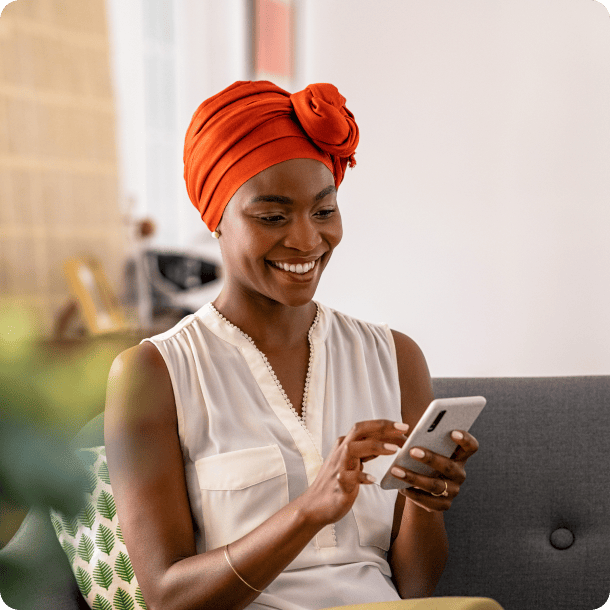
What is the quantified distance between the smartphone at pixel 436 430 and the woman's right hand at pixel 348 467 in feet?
0.09

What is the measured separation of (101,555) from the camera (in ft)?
3.76

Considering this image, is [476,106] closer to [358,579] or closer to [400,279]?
[400,279]

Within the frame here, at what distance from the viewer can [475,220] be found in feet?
8.38

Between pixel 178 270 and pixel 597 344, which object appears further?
pixel 178 270

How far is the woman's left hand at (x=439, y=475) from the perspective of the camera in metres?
0.94

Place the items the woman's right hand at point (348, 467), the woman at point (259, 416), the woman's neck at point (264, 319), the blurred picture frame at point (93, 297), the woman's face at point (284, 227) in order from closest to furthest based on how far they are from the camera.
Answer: the woman's right hand at point (348, 467), the woman at point (259, 416), the woman's face at point (284, 227), the woman's neck at point (264, 319), the blurred picture frame at point (93, 297)

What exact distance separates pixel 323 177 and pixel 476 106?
1603 millimetres

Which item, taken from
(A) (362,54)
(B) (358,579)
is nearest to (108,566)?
(B) (358,579)

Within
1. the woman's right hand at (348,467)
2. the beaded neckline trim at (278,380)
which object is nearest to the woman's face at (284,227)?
the beaded neckline trim at (278,380)

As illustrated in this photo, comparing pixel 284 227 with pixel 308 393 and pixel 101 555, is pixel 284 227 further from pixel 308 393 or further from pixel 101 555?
pixel 101 555

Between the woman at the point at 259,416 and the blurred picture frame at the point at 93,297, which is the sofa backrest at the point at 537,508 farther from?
the blurred picture frame at the point at 93,297

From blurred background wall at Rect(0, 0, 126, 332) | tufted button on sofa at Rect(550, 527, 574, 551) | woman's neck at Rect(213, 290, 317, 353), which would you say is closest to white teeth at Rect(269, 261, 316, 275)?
woman's neck at Rect(213, 290, 317, 353)

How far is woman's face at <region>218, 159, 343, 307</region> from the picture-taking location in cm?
110

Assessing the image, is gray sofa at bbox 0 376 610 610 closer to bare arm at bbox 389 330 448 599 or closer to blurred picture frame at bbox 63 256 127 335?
bare arm at bbox 389 330 448 599
